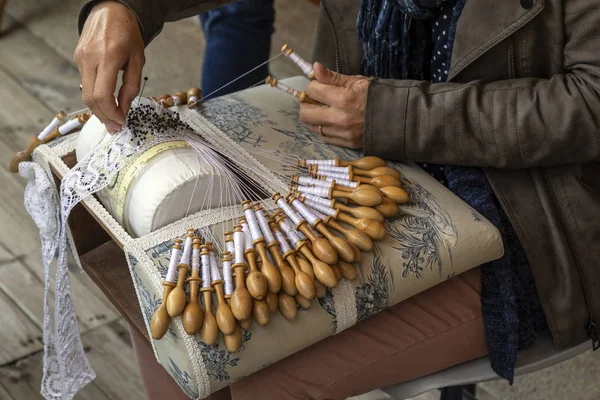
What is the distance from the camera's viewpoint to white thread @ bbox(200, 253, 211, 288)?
0.94 meters

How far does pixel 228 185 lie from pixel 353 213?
6.4 inches

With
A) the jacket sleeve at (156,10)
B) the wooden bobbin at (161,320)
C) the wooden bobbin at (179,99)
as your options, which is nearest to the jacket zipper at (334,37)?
the jacket sleeve at (156,10)

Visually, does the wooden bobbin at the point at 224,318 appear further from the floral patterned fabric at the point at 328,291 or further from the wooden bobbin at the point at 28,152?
the wooden bobbin at the point at 28,152

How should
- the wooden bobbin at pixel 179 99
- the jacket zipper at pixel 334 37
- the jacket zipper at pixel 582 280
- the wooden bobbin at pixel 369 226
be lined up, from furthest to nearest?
the jacket zipper at pixel 334 37 → the wooden bobbin at pixel 179 99 → the jacket zipper at pixel 582 280 → the wooden bobbin at pixel 369 226

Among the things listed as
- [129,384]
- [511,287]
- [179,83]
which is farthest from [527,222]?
[179,83]

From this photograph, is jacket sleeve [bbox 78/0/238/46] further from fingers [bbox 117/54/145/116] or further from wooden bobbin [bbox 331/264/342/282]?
wooden bobbin [bbox 331/264/342/282]

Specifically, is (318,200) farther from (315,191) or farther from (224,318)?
(224,318)

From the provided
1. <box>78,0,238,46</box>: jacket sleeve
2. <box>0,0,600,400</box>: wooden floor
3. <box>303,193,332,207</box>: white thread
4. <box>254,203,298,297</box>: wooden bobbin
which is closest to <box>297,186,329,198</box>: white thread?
<box>303,193,332,207</box>: white thread

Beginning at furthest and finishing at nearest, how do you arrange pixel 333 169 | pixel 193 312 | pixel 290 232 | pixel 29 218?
pixel 29 218
pixel 333 169
pixel 290 232
pixel 193 312

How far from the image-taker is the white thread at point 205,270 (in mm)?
942

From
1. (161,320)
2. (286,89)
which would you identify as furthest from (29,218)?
(161,320)

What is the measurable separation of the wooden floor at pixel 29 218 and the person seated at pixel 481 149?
68 cm

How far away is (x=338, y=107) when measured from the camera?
1.16 meters

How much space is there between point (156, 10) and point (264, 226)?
384 millimetres
